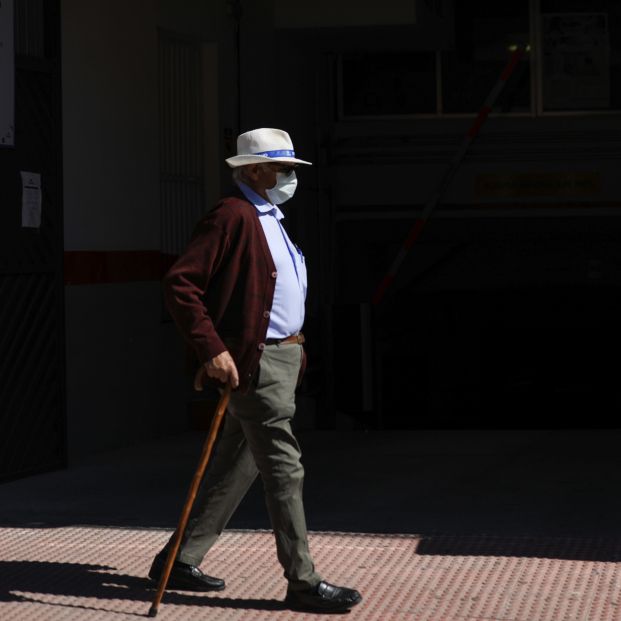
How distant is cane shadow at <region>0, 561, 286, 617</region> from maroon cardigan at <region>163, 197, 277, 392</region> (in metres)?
0.93

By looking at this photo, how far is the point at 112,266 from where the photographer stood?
1148 cm

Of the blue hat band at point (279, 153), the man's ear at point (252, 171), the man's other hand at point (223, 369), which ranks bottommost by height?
the man's other hand at point (223, 369)

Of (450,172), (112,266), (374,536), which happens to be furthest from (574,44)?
(374,536)

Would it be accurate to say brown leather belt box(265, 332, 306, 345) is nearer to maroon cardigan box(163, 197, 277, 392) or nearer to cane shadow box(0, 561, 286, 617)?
maroon cardigan box(163, 197, 277, 392)

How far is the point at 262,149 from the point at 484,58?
10974mm

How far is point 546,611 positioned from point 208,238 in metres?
1.97

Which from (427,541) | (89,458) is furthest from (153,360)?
(427,541)

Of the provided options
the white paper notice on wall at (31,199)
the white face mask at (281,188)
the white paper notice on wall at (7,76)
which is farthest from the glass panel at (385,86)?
the white face mask at (281,188)

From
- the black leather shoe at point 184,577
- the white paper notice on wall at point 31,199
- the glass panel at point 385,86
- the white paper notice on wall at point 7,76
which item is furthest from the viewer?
the glass panel at point 385,86

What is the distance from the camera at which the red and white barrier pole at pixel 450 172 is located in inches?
654

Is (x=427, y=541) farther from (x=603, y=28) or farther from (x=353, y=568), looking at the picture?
(x=603, y=28)

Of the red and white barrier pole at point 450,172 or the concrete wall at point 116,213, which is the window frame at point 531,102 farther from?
the concrete wall at point 116,213

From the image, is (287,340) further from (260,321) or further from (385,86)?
(385,86)

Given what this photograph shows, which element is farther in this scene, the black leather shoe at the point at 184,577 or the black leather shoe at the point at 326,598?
the black leather shoe at the point at 184,577
